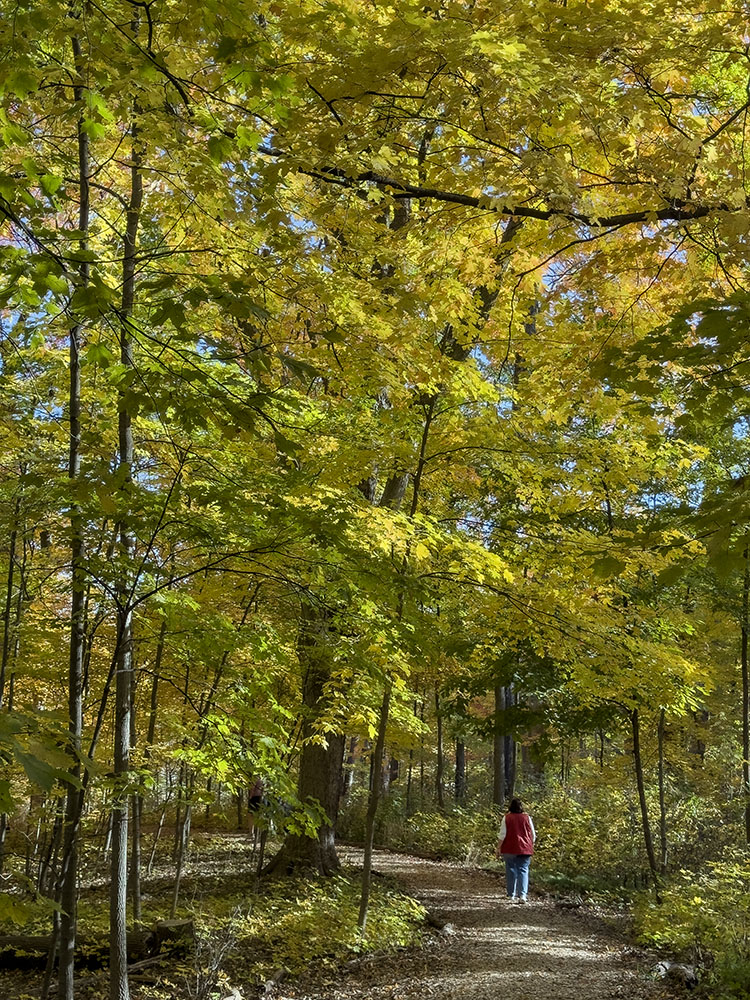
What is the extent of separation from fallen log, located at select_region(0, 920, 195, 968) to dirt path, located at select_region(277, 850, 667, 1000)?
108 cm

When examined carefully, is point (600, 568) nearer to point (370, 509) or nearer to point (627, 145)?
point (627, 145)

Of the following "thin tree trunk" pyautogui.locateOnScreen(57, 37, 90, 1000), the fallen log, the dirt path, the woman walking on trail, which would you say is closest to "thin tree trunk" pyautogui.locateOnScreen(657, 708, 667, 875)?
the dirt path

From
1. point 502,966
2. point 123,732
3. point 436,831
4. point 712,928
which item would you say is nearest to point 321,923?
point 502,966

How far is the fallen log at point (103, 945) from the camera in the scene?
6102mm

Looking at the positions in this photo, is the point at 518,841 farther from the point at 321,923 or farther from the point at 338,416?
the point at 338,416

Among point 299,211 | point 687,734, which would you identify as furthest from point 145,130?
point 687,734

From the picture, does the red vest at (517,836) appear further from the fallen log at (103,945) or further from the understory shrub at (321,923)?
the fallen log at (103,945)

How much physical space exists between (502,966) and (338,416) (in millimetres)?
5188

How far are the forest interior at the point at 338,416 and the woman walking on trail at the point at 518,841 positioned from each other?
0.51 meters

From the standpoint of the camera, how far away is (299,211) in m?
4.74

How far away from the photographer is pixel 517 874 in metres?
10.0

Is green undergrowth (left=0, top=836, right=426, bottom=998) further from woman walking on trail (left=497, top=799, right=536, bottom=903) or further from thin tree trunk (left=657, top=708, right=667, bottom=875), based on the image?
thin tree trunk (left=657, top=708, right=667, bottom=875)

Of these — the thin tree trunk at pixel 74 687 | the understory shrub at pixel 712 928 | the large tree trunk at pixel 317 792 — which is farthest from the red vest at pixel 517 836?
the thin tree trunk at pixel 74 687

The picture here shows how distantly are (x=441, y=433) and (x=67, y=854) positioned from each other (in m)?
4.83
